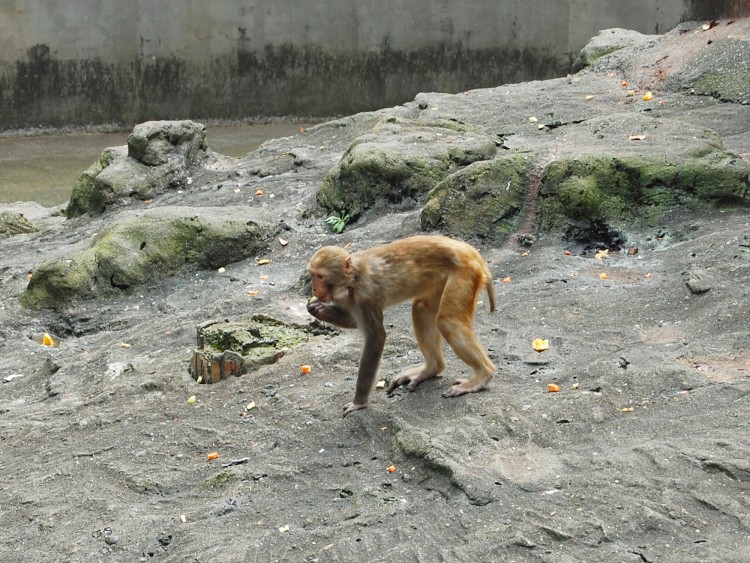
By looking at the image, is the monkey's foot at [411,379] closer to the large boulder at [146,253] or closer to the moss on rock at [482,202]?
the moss on rock at [482,202]

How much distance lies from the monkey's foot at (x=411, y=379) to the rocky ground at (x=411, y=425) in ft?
0.24

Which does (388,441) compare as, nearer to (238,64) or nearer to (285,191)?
(285,191)

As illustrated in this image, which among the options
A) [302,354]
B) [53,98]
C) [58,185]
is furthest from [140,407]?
[53,98]

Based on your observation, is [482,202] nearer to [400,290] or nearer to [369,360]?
[400,290]

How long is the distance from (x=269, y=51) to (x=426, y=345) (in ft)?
45.9

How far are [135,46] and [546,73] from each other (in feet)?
26.0

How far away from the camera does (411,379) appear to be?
621 centimetres

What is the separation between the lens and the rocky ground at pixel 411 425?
4.70m

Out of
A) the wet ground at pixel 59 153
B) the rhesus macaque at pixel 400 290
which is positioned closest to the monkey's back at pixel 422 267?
the rhesus macaque at pixel 400 290

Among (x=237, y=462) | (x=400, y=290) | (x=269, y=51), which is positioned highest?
(x=269, y=51)

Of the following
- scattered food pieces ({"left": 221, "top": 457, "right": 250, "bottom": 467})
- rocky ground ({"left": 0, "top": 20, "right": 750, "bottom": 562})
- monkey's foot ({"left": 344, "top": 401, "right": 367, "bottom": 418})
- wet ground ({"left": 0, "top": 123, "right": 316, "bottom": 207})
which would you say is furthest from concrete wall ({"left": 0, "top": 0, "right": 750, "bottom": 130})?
scattered food pieces ({"left": 221, "top": 457, "right": 250, "bottom": 467})

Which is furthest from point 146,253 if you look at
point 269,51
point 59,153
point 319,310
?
point 269,51

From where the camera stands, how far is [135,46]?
60.3 feet

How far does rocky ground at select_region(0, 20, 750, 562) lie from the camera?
4695mm
